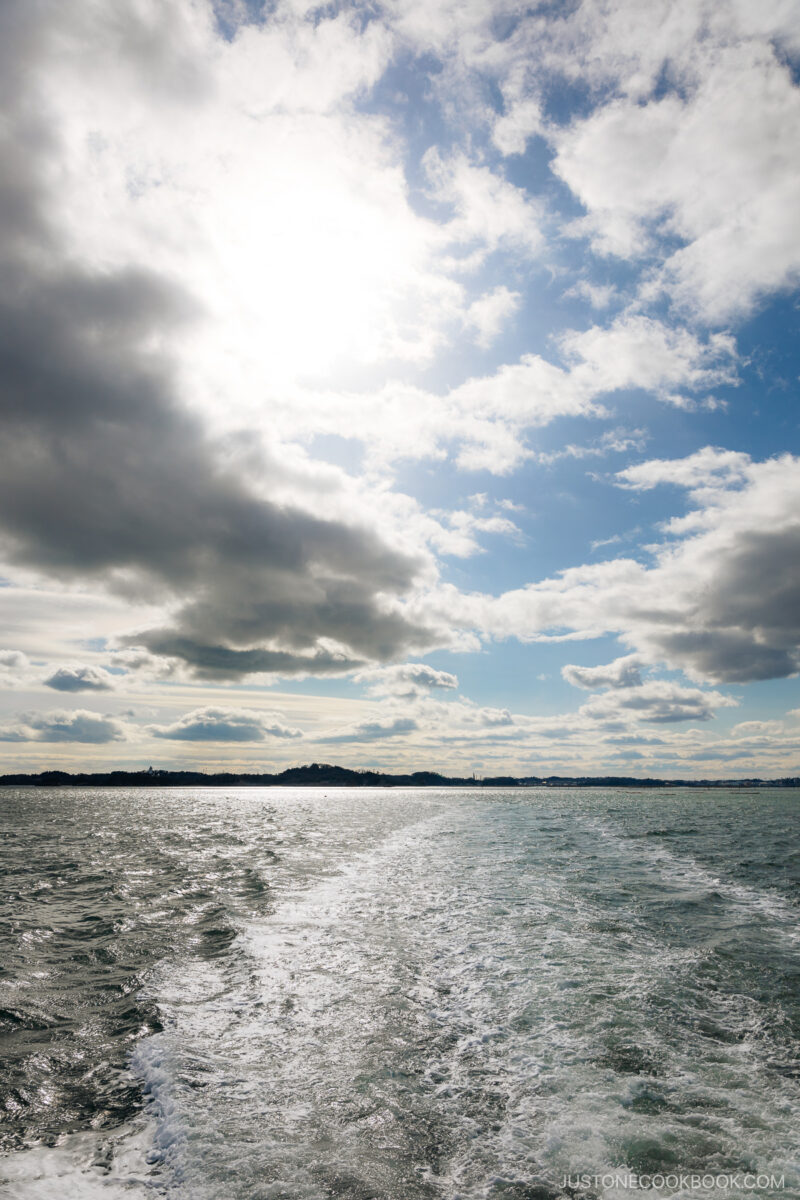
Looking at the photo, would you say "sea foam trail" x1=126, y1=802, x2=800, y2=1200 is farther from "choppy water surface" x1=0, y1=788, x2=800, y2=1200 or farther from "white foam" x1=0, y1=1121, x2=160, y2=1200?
"white foam" x1=0, y1=1121, x2=160, y2=1200

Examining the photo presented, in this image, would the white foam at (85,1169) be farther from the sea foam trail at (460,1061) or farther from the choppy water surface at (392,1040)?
the sea foam trail at (460,1061)

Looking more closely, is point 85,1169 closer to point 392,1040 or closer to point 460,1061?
point 392,1040

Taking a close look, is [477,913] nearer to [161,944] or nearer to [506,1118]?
[161,944]

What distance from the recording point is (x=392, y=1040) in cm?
1008

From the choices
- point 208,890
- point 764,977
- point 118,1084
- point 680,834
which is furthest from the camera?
point 680,834

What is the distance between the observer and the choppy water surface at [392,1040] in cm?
683

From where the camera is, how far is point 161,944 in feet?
51.6

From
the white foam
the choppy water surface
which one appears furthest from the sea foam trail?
the white foam

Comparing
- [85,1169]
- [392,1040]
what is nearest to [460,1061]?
[392,1040]

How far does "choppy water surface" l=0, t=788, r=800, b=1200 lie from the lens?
22.4 feet

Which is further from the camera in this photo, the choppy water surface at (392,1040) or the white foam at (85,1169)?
the choppy water surface at (392,1040)

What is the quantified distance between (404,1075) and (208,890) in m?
16.8

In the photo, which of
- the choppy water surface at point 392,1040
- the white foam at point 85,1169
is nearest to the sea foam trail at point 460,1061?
the choppy water surface at point 392,1040

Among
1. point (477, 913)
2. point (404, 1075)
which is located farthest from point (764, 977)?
point (404, 1075)
